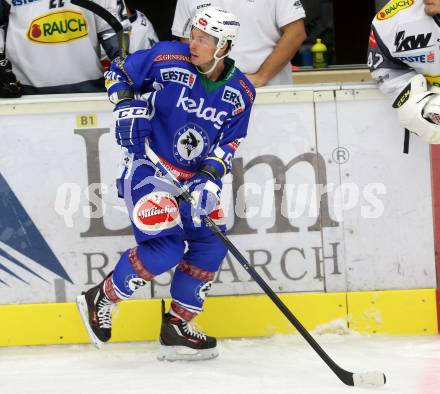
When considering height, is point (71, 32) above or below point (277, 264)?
above

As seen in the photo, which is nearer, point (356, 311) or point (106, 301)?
point (106, 301)

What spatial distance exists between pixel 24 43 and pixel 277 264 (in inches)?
56.6

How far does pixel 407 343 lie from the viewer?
410 centimetres

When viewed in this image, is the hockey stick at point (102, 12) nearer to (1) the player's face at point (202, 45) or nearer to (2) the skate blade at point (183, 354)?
(1) the player's face at point (202, 45)

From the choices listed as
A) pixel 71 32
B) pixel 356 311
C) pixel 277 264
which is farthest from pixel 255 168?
pixel 71 32

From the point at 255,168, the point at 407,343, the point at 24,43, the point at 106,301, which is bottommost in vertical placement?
the point at 407,343

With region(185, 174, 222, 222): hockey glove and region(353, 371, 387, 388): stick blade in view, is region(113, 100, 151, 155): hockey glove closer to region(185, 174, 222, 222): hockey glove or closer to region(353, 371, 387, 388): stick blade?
region(185, 174, 222, 222): hockey glove

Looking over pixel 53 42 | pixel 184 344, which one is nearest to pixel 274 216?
pixel 184 344

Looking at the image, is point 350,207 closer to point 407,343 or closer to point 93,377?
point 407,343

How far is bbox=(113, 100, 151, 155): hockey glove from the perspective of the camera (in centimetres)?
366

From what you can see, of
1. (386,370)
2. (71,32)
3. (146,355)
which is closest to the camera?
(386,370)

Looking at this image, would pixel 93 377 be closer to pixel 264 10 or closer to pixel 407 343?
pixel 407 343

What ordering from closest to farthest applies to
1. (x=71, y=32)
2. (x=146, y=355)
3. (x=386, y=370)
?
1. (x=386, y=370)
2. (x=146, y=355)
3. (x=71, y=32)

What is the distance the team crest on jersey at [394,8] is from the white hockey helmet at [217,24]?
2.51ft
